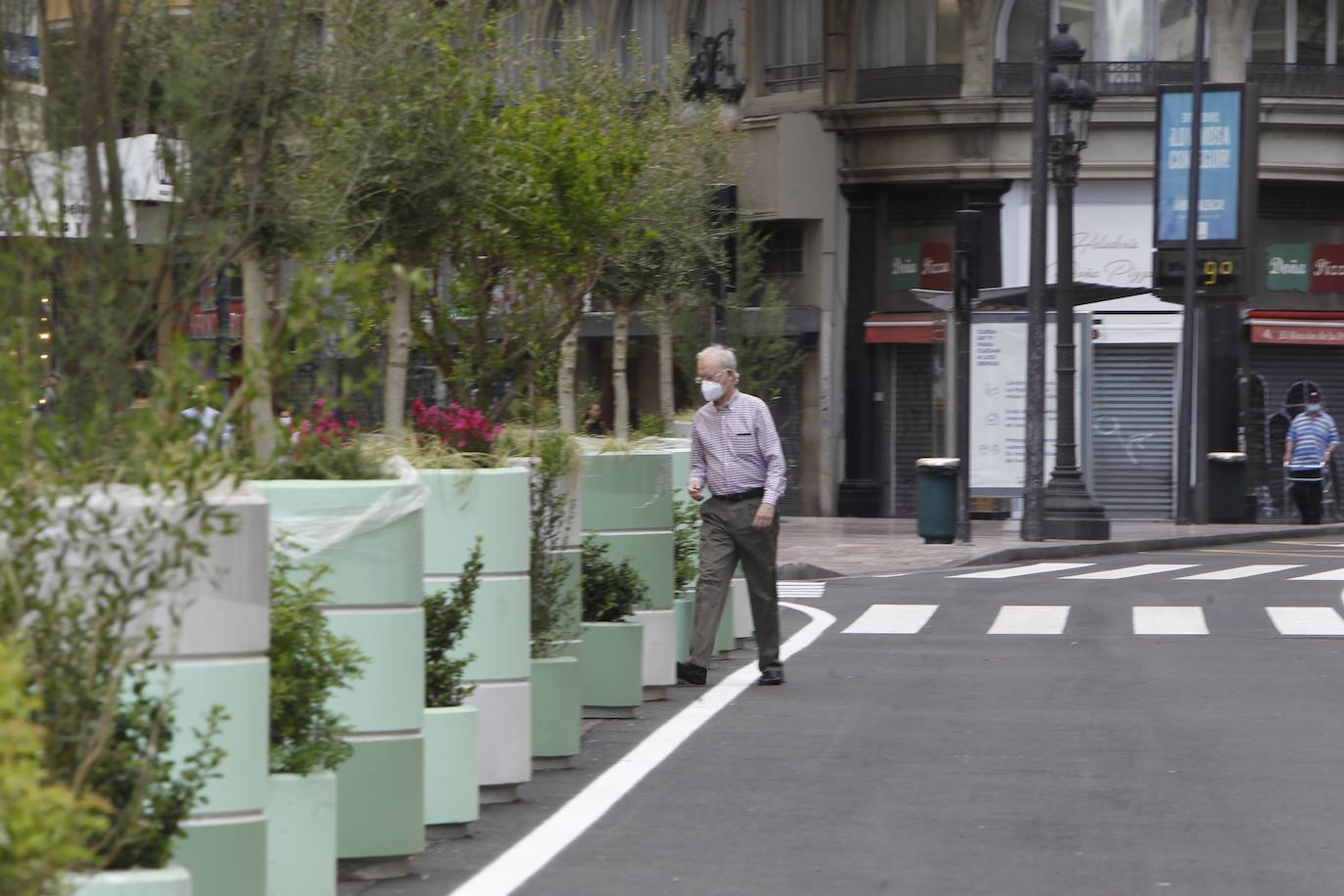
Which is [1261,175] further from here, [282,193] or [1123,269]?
[282,193]

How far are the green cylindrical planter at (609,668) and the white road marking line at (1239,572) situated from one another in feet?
39.0

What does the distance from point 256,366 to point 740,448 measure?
839 cm

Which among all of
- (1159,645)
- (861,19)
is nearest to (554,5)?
(861,19)

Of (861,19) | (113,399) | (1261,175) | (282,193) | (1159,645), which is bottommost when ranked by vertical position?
(1159,645)

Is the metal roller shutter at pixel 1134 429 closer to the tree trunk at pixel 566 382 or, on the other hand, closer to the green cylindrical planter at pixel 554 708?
the tree trunk at pixel 566 382

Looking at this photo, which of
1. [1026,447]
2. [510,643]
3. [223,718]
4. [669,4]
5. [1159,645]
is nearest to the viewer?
[223,718]

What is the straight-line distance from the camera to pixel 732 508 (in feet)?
44.3

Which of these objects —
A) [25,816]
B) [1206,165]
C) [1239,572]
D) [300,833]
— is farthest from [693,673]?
[1206,165]

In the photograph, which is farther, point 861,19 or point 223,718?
point 861,19

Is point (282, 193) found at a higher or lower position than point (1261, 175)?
lower

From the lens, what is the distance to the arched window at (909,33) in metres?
36.9

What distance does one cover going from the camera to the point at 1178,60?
36031 millimetres

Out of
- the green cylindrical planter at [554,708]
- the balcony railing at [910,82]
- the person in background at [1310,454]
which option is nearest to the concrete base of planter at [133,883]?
the green cylindrical planter at [554,708]

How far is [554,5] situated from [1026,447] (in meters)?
15.8
